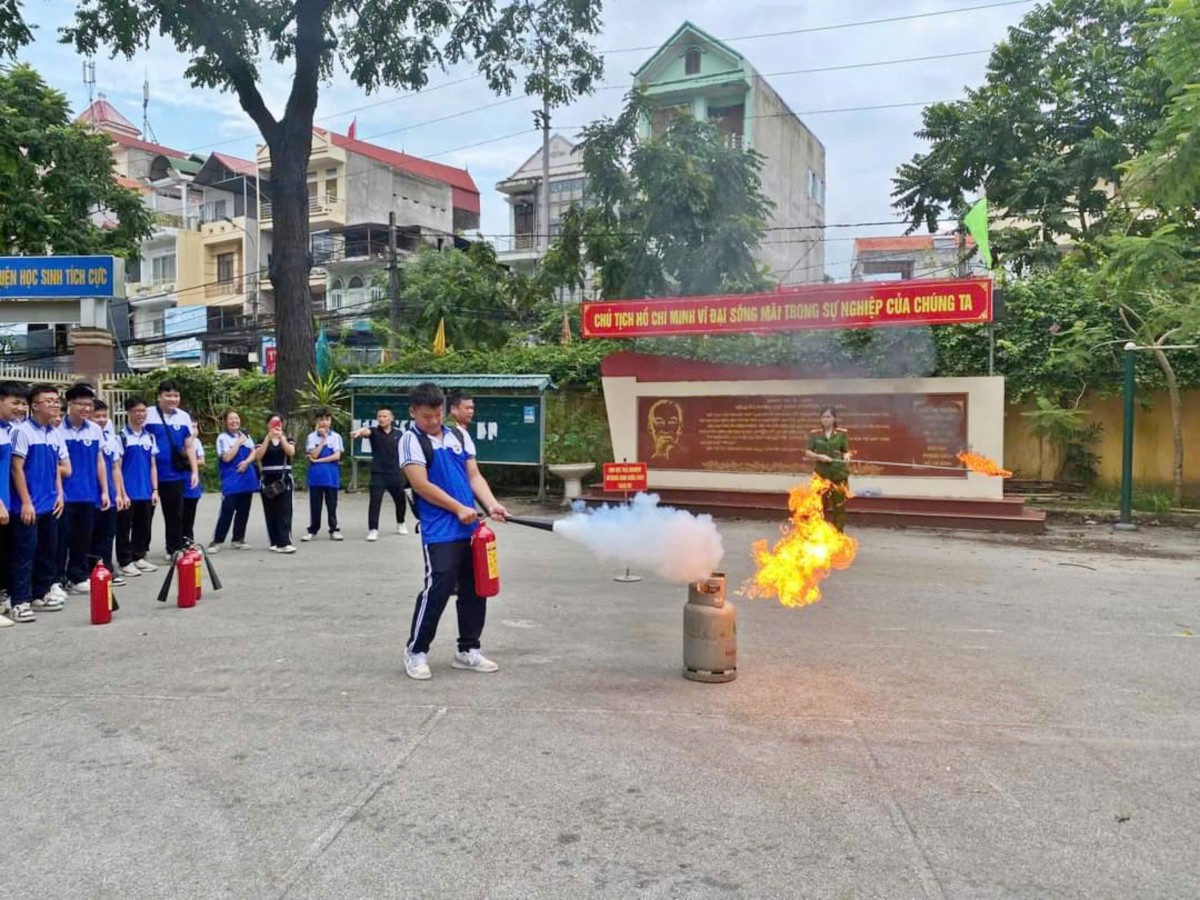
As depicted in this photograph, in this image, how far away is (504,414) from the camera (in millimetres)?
15508

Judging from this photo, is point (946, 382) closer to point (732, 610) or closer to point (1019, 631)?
point (1019, 631)

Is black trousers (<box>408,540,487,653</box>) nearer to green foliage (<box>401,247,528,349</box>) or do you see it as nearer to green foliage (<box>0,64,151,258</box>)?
green foliage (<box>0,64,151,258</box>)

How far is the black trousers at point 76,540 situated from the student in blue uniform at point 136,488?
74 cm

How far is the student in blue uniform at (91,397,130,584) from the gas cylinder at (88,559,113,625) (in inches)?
60.3

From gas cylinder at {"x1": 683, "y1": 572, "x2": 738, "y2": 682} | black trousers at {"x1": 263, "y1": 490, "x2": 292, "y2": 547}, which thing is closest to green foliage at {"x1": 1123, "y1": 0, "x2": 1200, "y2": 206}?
gas cylinder at {"x1": 683, "y1": 572, "x2": 738, "y2": 682}

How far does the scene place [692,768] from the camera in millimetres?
3855

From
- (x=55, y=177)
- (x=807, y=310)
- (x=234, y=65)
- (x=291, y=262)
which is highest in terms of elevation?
(x=234, y=65)

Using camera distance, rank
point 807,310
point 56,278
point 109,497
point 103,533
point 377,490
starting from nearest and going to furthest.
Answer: point 109,497
point 103,533
point 377,490
point 807,310
point 56,278

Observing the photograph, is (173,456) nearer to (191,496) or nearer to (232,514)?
(191,496)

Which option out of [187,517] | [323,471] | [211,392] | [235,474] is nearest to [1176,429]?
[323,471]

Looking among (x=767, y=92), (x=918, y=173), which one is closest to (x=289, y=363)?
(x=918, y=173)

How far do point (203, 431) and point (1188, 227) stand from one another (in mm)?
20394

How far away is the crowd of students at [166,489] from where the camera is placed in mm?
5180

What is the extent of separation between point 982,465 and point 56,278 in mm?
15198
